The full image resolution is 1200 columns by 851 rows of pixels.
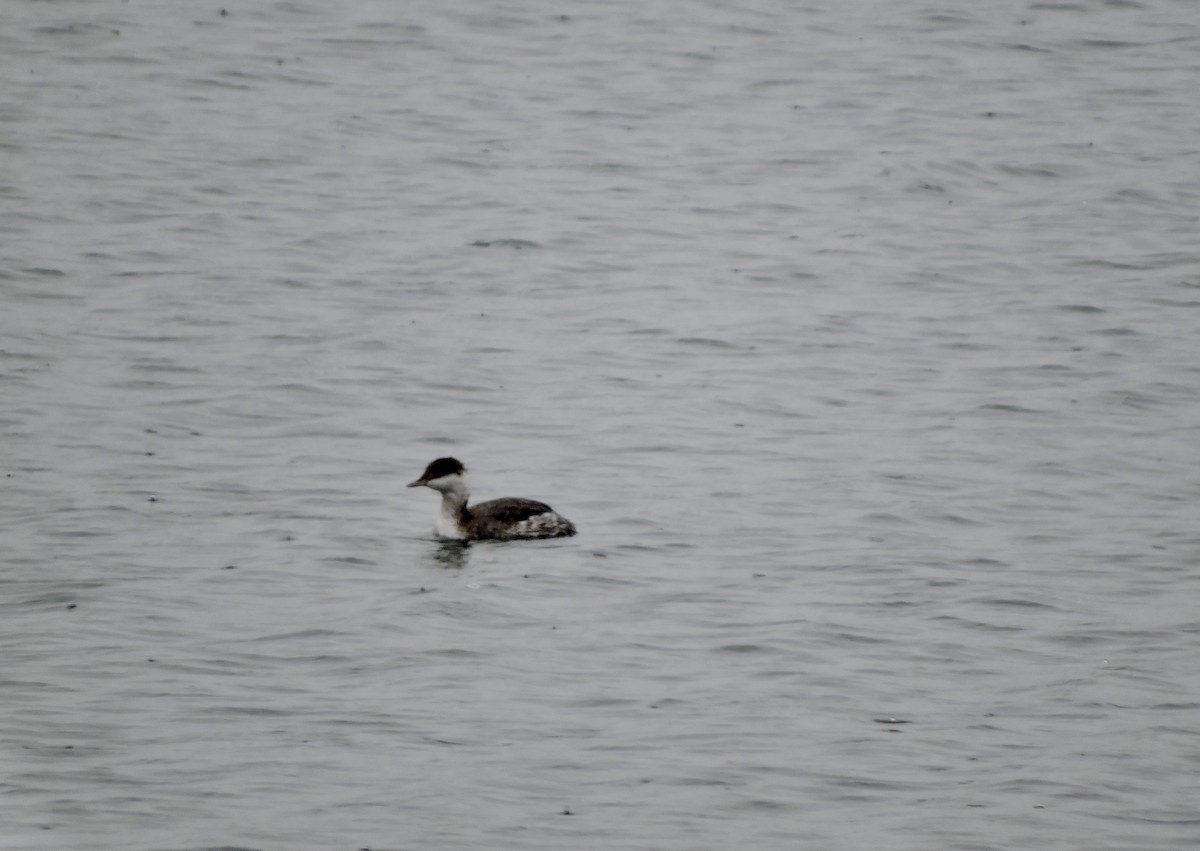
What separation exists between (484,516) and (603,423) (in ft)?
14.2

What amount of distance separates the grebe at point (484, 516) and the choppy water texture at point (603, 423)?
239 mm

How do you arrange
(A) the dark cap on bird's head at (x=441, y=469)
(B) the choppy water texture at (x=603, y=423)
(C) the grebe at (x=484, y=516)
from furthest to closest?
(A) the dark cap on bird's head at (x=441, y=469), (C) the grebe at (x=484, y=516), (B) the choppy water texture at (x=603, y=423)

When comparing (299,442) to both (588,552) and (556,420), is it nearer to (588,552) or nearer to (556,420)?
(556,420)

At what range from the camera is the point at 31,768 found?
10984 mm

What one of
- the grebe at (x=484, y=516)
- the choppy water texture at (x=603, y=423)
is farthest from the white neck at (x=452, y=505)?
the choppy water texture at (x=603, y=423)

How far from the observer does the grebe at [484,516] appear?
54.4ft

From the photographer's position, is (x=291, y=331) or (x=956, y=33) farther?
(x=956, y=33)

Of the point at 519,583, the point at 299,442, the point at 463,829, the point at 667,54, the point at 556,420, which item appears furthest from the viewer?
the point at 667,54

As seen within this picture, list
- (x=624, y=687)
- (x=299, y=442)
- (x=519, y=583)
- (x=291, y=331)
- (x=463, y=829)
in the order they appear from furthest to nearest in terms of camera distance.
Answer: (x=291, y=331), (x=299, y=442), (x=519, y=583), (x=624, y=687), (x=463, y=829)

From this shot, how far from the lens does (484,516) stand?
1686cm

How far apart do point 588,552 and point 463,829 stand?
233 inches

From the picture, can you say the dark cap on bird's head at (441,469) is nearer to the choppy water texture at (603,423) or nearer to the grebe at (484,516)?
the grebe at (484,516)

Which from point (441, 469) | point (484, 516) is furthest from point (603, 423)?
point (441, 469)

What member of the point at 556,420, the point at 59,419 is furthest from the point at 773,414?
the point at 59,419
